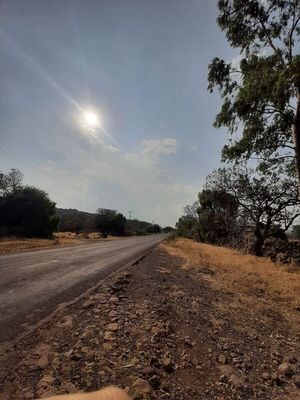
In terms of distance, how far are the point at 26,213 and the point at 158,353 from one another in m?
43.8

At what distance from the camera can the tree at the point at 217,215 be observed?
26.5 meters

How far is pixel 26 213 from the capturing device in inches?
1674

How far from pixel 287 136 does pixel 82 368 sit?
10.9 m

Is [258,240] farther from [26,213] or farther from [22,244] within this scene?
[26,213]

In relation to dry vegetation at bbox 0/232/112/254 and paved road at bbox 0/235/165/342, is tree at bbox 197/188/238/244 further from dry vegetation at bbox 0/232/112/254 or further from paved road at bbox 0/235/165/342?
paved road at bbox 0/235/165/342

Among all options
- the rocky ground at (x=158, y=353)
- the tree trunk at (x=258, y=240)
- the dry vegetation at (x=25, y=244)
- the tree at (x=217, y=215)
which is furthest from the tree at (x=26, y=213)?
the rocky ground at (x=158, y=353)

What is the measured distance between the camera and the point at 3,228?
38812mm

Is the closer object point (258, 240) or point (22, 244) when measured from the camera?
point (22, 244)

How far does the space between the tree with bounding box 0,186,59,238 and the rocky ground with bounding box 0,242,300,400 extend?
39716 mm

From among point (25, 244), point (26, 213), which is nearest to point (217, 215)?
point (25, 244)

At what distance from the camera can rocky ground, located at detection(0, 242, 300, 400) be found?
2.93 metres

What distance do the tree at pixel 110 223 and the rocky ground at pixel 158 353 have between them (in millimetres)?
80195

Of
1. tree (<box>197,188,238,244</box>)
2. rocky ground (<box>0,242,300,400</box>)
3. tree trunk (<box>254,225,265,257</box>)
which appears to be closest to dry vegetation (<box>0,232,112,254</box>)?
rocky ground (<box>0,242,300,400</box>)

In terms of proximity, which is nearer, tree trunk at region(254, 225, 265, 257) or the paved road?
the paved road
